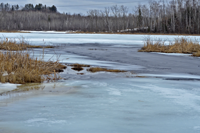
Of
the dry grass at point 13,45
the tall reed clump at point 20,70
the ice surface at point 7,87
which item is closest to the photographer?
the ice surface at point 7,87

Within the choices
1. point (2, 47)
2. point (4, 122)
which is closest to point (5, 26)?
point (2, 47)

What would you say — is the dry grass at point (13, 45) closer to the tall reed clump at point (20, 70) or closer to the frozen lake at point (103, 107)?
the tall reed clump at point (20, 70)

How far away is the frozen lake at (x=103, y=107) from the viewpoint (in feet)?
14.8

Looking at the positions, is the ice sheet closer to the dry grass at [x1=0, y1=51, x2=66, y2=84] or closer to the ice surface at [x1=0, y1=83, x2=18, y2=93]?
the dry grass at [x1=0, y1=51, x2=66, y2=84]

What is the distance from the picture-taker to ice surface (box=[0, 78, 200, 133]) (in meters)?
4.49

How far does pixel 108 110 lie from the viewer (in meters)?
5.55

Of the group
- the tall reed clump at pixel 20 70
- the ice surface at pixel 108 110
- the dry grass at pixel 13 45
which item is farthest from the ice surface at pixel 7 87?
the dry grass at pixel 13 45

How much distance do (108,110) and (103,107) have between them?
26 centimetres

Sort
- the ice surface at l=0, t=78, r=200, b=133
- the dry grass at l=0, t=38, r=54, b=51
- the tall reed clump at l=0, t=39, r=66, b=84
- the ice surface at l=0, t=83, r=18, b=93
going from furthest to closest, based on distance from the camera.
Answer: the dry grass at l=0, t=38, r=54, b=51 < the tall reed clump at l=0, t=39, r=66, b=84 < the ice surface at l=0, t=83, r=18, b=93 < the ice surface at l=0, t=78, r=200, b=133

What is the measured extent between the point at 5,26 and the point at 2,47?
102227mm

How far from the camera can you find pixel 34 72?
882 centimetres

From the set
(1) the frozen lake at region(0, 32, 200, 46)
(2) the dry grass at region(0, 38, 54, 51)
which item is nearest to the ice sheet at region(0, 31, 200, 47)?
(1) the frozen lake at region(0, 32, 200, 46)

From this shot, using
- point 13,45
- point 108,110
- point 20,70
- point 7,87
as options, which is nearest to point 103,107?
point 108,110

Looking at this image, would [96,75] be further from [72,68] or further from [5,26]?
[5,26]
